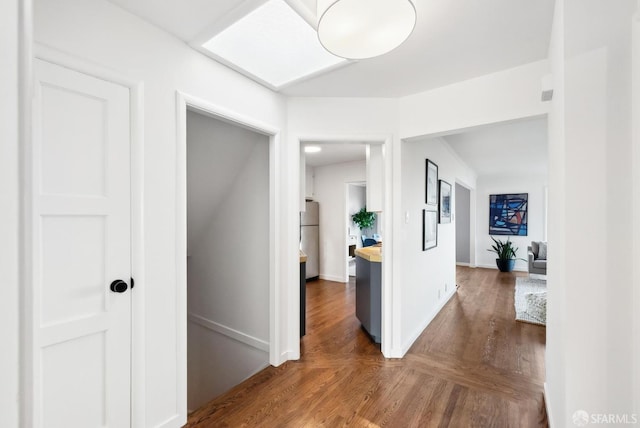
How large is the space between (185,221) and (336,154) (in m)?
3.39

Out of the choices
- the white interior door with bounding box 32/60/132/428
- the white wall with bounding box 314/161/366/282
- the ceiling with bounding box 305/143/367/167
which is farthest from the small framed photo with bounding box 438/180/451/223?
the white interior door with bounding box 32/60/132/428

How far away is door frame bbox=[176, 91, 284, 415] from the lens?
1.73 meters

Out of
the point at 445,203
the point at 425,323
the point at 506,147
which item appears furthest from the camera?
the point at 506,147

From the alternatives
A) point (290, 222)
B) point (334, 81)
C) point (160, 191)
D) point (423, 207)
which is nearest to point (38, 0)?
point (160, 191)

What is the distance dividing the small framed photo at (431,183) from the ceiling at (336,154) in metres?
1.07

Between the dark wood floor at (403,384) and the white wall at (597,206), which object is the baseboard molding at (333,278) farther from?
the white wall at (597,206)

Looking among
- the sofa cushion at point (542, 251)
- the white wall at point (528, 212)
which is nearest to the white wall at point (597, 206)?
the sofa cushion at point (542, 251)

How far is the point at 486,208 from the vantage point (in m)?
7.40

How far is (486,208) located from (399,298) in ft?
19.8

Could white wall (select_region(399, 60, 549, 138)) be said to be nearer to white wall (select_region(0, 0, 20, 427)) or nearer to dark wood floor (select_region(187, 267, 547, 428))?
dark wood floor (select_region(187, 267, 547, 428))

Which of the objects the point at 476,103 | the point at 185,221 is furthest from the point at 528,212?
the point at 185,221

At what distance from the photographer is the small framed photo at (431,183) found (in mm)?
3299

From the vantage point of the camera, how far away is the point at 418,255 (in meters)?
3.04

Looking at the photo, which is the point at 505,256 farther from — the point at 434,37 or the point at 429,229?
the point at 434,37
